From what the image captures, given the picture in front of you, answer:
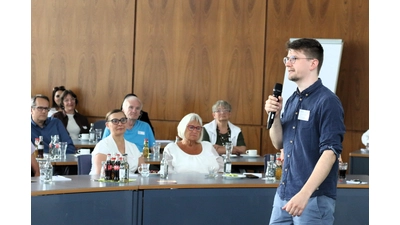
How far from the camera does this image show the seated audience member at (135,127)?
24.5ft

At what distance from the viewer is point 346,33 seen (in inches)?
389

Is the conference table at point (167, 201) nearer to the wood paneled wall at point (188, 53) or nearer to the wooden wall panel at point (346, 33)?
the wooden wall panel at point (346, 33)

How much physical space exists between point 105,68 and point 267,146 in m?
2.95

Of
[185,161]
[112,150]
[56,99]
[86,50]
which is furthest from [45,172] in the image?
[86,50]

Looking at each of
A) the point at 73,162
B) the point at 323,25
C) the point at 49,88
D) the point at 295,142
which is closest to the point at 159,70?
the point at 49,88

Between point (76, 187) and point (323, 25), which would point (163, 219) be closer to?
point (76, 187)

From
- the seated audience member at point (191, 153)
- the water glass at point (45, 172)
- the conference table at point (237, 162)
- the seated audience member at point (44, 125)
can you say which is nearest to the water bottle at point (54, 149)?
the conference table at point (237, 162)

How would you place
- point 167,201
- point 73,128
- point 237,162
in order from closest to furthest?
point 167,201, point 237,162, point 73,128

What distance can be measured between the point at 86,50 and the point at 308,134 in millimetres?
8453

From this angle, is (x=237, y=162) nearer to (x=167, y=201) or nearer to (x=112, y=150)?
(x=112, y=150)

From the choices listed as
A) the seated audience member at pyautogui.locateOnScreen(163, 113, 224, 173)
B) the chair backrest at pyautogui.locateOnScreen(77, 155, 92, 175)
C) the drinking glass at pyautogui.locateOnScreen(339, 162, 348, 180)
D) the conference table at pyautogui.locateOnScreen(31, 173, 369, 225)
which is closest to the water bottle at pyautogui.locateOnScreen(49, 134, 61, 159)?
the chair backrest at pyautogui.locateOnScreen(77, 155, 92, 175)

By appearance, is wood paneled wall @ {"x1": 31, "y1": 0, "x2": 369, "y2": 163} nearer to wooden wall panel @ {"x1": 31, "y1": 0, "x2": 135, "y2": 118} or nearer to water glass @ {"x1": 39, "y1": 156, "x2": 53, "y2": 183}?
wooden wall panel @ {"x1": 31, "y1": 0, "x2": 135, "y2": 118}

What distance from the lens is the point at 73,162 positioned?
6336mm

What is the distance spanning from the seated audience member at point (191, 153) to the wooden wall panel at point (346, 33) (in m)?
4.50
